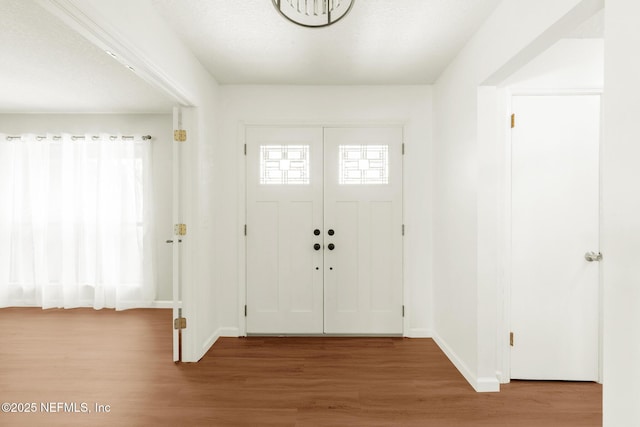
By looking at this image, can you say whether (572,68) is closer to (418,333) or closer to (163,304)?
(418,333)

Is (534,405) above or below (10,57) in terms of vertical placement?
below

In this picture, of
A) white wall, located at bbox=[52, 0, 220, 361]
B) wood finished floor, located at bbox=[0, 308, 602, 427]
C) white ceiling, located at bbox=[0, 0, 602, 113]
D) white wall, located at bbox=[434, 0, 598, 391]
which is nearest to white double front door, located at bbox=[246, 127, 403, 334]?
wood finished floor, located at bbox=[0, 308, 602, 427]

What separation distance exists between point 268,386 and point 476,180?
219cm

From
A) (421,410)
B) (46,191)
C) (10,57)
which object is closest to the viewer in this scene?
(421,410)

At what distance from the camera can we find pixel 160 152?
465 centimetres

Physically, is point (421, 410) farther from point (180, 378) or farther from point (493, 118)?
point (493, 118)

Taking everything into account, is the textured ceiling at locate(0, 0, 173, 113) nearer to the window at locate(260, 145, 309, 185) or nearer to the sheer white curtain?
the sheer white curtain

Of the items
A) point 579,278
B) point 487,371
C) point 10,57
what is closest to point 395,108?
point 579,278

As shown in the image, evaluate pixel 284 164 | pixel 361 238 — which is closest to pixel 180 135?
pixel 284 164

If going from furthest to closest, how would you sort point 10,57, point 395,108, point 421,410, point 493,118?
point 395,108, point 10,57, point 493,118, point 421,410

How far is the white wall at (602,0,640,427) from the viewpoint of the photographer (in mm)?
1228

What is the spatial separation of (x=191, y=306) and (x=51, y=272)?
2.94 meters

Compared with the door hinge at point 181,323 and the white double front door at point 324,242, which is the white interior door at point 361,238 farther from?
the door hinge at point 181,323

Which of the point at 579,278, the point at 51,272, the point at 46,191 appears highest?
the point at 46,191
